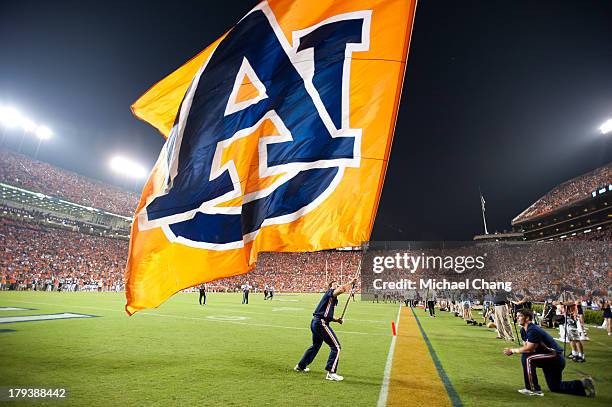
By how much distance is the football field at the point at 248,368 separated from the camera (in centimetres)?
565

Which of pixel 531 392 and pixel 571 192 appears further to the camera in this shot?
pixel 571 192

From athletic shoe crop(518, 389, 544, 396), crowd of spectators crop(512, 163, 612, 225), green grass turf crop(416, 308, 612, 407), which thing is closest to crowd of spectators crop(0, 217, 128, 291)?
green grass turf crop(416, 308, 612, 407)

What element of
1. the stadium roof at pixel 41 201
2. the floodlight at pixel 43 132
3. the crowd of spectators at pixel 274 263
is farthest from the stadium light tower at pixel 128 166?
the crowd of spectators at pixel 274 263

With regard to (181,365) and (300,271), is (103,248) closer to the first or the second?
(300,271)

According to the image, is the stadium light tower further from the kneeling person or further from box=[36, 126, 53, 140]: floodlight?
the kneeling person

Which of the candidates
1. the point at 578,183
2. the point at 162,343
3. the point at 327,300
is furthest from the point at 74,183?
the point at 578,183

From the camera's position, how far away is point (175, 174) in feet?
14.4

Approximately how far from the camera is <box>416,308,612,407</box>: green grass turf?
5738mm

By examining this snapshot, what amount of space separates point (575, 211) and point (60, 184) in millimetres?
87185

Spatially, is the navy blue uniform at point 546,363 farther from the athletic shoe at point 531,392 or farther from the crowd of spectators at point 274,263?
the crowd of spectators at point 274,263

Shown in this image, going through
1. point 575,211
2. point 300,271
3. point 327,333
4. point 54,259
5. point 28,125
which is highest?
point 28,125

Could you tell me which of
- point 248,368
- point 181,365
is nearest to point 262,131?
point 248,368

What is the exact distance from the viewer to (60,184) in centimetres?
5828

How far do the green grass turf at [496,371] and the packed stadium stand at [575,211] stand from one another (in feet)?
183
